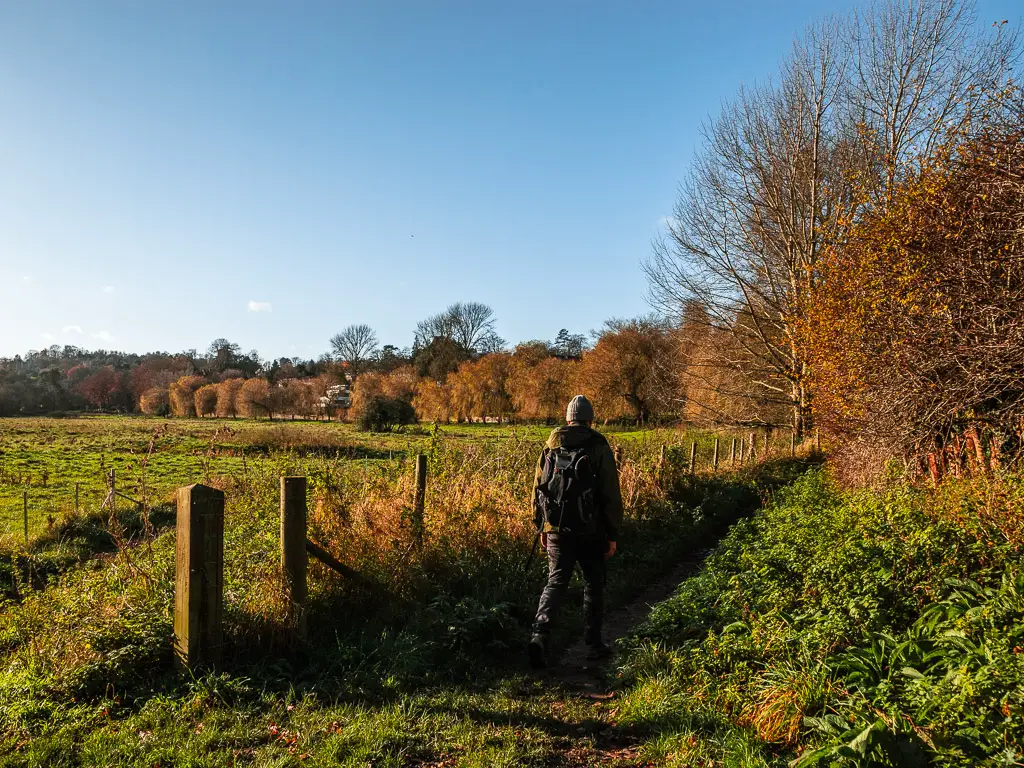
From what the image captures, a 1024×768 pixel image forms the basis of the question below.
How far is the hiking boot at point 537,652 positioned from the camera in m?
5.16

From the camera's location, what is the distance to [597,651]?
213 inches

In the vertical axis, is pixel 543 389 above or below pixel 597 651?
above

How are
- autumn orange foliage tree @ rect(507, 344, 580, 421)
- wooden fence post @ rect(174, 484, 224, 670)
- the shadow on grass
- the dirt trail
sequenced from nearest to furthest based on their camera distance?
1. the dirt trail
2. wooden fence post @ rect(174, 484, 224, 670)
3. the shadow on grass
4. autumn orange foliage tree @ rect(507, 344, 580, 421)

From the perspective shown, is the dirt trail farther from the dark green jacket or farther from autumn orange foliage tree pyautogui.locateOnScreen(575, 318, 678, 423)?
autumn orange foliage tree pyautogui.locateOnScreen(575, 318, 678, 423)

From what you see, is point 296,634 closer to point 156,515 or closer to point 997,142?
point 997,142

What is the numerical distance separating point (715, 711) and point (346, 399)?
69.5 meters

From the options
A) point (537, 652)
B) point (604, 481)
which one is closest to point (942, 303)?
point (604, 481)

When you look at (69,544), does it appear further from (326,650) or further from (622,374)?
(622,374)

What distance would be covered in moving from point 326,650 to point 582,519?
238 cm

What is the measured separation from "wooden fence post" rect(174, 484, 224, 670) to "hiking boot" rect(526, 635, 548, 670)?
247cm

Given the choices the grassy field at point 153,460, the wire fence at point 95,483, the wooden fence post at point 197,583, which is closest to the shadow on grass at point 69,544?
the wire fence at point 95,483

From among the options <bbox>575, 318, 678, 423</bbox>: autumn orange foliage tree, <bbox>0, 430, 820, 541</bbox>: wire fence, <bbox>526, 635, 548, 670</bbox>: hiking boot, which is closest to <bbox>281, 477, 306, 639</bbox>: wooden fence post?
<bbox>526, 635, 548, 670</bbox>: hiking boot

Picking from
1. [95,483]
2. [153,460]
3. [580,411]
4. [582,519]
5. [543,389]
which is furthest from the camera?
[543,389]

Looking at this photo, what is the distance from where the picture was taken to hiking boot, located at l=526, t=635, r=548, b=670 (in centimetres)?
516
